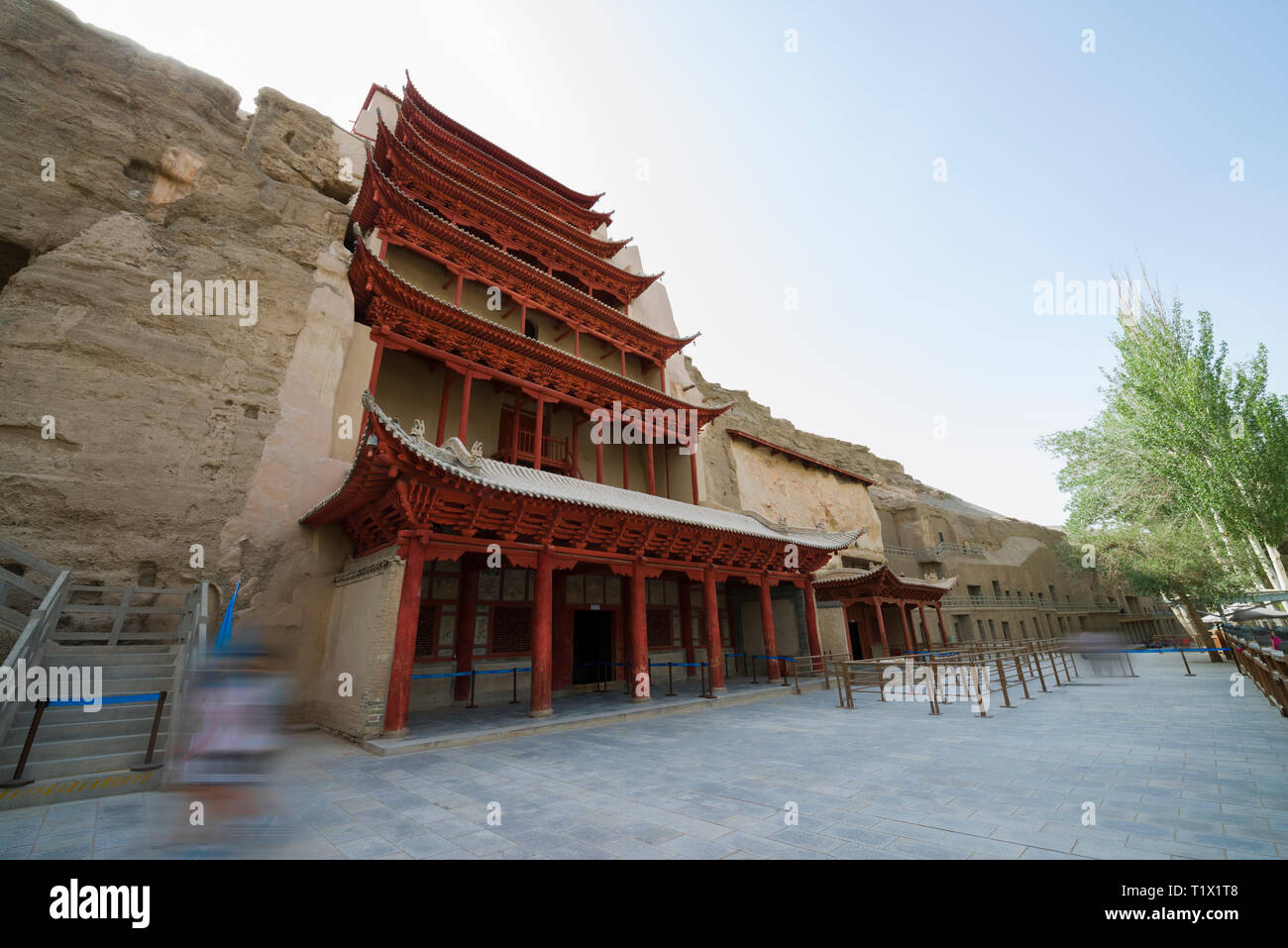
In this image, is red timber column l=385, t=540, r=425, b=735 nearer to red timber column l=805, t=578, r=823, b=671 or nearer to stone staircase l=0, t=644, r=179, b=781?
stone staircase l=0, t=644, r=179, b=781

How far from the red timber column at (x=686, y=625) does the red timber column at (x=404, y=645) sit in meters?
8.86

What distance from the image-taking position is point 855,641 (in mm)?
20938

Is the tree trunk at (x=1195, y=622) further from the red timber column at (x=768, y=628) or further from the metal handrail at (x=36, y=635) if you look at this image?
the metal handrail at (x=36, y=635)

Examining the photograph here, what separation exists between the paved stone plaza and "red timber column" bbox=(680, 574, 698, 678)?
7.66 metres

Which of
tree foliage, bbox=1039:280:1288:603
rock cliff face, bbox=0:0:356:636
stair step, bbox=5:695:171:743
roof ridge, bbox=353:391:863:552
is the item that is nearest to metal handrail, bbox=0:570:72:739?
stair step, bbox=5:695:171:743

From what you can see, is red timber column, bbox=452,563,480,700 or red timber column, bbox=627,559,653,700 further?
red timber column, bbox=452,563,480,700

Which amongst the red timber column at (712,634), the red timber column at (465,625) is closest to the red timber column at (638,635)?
the red timber column at (712,634)

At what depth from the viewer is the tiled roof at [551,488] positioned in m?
7.44

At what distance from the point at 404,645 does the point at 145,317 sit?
9.17 metres

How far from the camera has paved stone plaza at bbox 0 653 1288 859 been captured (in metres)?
3.24

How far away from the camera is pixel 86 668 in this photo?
6.29 metres

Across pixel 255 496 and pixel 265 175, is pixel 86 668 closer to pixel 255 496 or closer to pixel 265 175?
pixel 255 496
